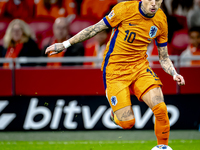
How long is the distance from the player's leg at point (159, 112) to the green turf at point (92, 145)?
1142 mm

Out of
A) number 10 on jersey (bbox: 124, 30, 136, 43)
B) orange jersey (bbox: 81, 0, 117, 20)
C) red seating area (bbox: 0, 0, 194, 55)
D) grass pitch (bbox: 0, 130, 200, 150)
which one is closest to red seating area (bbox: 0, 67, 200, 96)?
grass pitch (bbox: 0, 130, 200, 150)

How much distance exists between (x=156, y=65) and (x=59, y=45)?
3339 millimetres

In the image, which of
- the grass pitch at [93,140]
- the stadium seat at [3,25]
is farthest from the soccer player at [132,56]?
the stadium seat at [3,25]

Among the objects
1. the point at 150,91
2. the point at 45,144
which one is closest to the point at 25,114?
the point at 45,144

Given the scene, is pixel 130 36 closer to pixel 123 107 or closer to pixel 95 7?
pixel 123 107

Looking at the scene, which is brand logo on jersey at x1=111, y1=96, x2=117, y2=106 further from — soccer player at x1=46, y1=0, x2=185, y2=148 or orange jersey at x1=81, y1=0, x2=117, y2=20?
orange jersey at x1=81, y1=0, x2=117, y2=20

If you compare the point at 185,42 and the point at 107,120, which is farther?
the point at 185,42

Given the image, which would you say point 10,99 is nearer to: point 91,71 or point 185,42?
point 91,71

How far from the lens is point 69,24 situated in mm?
8742

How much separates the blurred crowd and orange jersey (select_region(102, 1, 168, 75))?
2950mm

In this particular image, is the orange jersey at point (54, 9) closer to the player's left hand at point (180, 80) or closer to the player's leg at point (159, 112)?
the player's leg at point (159, 112)

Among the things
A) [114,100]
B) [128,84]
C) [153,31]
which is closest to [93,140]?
[114,100]

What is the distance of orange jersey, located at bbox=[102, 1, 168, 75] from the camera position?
4340 millimetres

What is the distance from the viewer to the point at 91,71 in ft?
23.3
